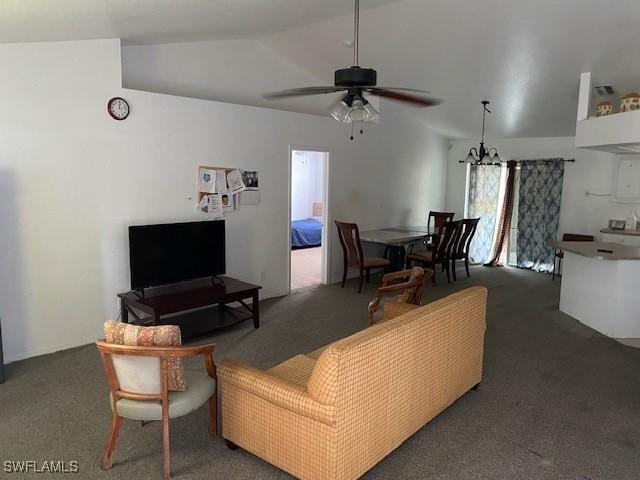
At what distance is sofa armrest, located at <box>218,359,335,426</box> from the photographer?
7.11ft

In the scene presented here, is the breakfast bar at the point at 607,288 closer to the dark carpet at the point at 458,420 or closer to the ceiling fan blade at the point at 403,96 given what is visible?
the dark carpet at the point at 458,420

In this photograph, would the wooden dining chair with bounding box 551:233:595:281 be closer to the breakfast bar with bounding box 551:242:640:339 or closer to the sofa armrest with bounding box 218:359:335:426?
the breakfast bar with bounding box 551:242:640:339

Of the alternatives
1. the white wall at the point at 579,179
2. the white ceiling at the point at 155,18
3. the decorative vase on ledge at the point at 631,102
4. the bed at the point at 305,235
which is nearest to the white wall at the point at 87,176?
the white ceiling at the point at 155,18

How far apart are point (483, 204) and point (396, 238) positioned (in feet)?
9.26

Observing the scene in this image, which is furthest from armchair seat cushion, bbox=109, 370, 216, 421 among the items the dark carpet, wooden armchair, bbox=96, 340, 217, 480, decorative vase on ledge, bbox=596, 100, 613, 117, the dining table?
decorative vase on ledge, bbox=596, 100, 613, 117

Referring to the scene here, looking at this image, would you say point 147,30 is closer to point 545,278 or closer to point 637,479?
point 637,479

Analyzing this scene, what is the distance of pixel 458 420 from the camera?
3033 mm

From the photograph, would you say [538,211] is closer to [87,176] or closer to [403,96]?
[403,96]

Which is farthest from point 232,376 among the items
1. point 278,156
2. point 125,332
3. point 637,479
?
point 278,156

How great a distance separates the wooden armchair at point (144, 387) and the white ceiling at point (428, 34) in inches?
85.4

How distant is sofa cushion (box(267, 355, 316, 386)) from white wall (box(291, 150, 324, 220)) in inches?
315

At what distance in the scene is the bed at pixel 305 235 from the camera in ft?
30.9

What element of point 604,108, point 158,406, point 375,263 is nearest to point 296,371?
point 158,406

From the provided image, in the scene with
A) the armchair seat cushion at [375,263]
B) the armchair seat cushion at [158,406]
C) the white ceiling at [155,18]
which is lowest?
the armchair seat cushion at [158,406]
